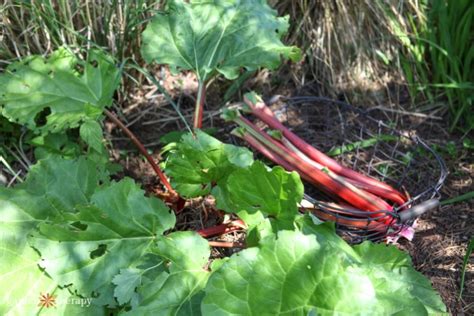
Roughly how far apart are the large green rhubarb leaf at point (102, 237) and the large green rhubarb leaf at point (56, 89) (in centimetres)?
50

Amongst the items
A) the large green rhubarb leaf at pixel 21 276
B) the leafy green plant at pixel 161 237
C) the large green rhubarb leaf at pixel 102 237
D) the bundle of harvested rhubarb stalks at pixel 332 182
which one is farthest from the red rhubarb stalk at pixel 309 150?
the large green rhubarb leaf at pixel 21 276

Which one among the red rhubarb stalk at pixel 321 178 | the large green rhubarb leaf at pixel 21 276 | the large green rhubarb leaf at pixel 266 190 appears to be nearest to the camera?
the large green rhubarb leaf at pixel 21 276

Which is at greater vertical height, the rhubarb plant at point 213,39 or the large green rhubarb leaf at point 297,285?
the rhubarb plant at point 213,39

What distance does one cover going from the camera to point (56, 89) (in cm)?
268

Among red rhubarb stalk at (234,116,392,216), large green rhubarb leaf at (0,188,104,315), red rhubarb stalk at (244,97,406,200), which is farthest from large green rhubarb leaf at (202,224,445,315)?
red rhubarb stalk at (244,97,406,200)

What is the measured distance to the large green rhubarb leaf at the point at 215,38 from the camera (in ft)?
8.89

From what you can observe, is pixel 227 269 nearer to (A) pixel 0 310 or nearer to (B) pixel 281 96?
(A) pixel 0 310

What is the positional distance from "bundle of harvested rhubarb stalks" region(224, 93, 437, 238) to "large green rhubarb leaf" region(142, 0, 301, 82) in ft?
0.96

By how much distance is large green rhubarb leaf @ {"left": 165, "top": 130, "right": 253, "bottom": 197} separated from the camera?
2.29m

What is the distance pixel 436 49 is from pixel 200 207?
5.18 feet

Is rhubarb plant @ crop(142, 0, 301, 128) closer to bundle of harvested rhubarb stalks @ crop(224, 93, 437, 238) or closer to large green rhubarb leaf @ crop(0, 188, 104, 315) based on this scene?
bundle of harvested rhubarb stalks @ crop(224, 93, 437, 238)

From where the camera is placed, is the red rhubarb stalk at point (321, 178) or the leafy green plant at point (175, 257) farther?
the red rhubarb stalk at point (321, 178)

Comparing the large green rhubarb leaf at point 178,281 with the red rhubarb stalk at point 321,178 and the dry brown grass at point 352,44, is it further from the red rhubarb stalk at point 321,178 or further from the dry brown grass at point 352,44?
the dry brown grass at point 352,44

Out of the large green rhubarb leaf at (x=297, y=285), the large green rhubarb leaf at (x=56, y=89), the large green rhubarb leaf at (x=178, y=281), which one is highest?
the large green rhubarb leaf at (x=56, y=89)
